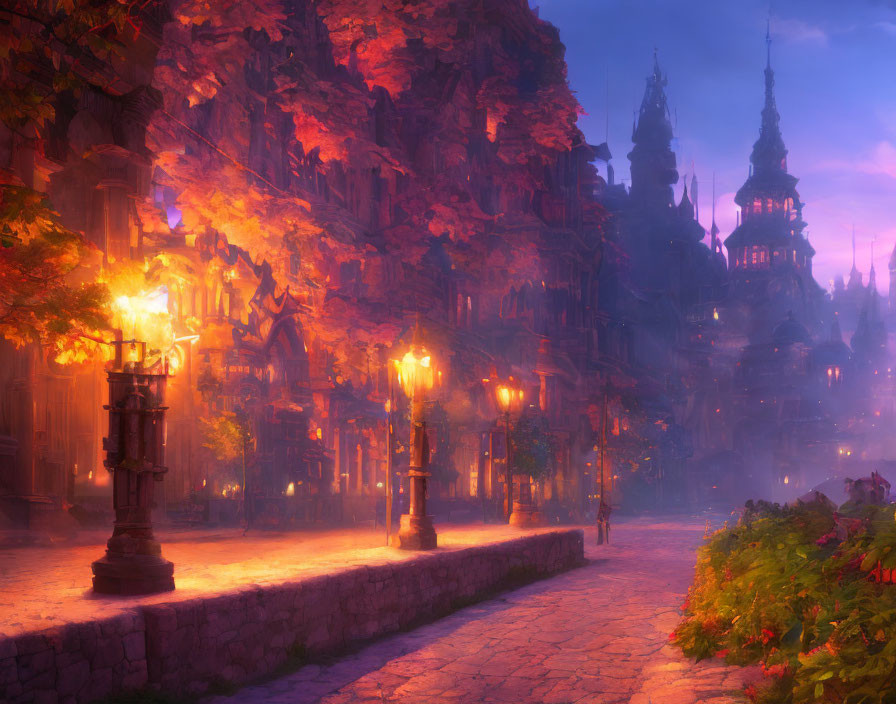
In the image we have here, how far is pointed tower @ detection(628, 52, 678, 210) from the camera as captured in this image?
71562 mm

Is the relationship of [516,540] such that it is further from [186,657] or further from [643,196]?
[643,196]

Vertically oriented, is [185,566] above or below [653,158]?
below

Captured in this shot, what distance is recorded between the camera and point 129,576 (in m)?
8.89

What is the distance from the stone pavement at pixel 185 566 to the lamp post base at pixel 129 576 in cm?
19

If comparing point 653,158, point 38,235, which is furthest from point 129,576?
point 653,158

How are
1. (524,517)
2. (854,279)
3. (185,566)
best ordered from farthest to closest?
(854,279) < (524,517) < (185,566)

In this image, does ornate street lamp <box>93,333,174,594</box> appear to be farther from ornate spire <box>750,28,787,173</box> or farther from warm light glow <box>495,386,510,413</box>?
ornate spire <box>750,28,787,173</box>

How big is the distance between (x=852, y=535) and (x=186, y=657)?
6.00m

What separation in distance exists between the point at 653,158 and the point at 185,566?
66.4 metres

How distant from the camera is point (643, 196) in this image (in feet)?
235

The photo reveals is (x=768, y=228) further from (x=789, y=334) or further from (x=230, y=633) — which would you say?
(x=230, y=633)

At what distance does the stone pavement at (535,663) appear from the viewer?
25.7 ft

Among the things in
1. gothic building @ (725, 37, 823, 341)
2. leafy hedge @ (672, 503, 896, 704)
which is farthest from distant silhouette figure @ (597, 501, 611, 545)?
gothic building @ (725, 37, 823, 341)

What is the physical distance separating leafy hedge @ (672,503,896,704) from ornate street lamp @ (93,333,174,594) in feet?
18.6
